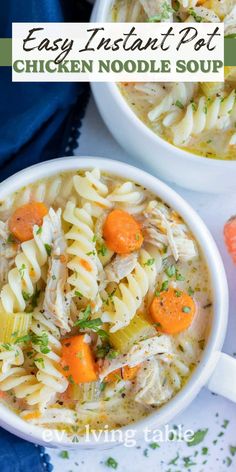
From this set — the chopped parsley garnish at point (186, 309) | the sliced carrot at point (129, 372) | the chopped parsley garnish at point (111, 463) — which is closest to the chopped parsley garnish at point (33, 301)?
the sliced carrot at point (129, 372)

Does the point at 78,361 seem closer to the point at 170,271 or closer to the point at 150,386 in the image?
the point at 150,386

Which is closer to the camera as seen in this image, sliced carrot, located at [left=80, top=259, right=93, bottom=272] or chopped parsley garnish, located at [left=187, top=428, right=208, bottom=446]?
sliced carrot, located at [left=80, top=259, right=93, bottom=272]

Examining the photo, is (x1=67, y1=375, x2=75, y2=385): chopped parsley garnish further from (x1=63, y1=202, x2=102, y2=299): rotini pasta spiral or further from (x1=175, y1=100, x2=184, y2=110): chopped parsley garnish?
(x1=175, y1=100, x2=184, y2=110): chopped parsley garnish

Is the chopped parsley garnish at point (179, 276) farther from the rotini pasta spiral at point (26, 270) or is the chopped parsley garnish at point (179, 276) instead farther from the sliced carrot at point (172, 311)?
the rotini pasta spiral at point (26, 270)

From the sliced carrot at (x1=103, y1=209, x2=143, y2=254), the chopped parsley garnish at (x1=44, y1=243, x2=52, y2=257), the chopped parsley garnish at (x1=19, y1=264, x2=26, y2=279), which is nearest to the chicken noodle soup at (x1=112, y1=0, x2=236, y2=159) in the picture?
the sliced carrot at (x1=103, y1=209, x2=143, y2=254)

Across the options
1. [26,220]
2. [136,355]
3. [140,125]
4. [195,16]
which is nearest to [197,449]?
[136,355]
